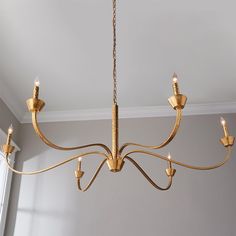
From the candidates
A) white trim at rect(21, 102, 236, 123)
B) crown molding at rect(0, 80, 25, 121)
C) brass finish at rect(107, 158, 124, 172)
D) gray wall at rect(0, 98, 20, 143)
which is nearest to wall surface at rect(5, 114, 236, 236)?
white trim at rect(21, 102, 236, 123)

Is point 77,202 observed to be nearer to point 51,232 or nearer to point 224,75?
point 51,232

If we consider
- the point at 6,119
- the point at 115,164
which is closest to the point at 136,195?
the point at 6,119

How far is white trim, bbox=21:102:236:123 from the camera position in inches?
137

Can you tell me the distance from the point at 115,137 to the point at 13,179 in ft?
7.07

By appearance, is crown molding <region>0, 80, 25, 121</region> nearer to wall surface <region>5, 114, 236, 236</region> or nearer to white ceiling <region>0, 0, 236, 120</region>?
white ceiling <region>0, 0, 236, 120</region>

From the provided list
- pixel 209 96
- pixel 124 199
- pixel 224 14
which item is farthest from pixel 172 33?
pixel 124 199

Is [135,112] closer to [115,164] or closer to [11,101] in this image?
[11,101]

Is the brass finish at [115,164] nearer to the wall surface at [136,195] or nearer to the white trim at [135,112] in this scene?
the wall surface at [136,195]

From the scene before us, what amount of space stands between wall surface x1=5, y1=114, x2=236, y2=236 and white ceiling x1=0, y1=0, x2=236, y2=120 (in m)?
0.36

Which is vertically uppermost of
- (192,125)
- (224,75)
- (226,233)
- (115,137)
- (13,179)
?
(224,75)

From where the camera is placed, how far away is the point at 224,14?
96.3 inches

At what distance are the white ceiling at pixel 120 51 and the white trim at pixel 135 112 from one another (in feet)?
0.21

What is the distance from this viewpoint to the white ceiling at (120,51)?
242cm

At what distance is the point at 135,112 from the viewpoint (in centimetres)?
357
